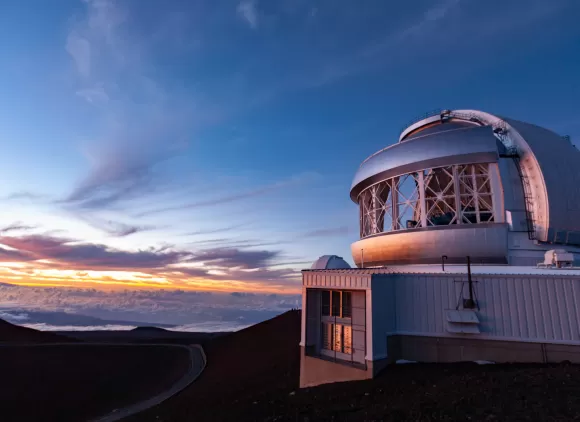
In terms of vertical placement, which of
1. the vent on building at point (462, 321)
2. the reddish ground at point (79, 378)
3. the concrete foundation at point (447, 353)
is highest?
the vent on building at point (462, 321)

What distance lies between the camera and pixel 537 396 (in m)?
8.00

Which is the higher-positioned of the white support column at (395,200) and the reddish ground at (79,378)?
the white support column at (395,200)

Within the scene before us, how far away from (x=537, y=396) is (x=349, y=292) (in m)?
8.03

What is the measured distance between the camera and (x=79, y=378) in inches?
1118

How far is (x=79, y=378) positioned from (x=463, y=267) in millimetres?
31912

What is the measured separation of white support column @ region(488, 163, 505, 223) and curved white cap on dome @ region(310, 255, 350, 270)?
30.4 ft

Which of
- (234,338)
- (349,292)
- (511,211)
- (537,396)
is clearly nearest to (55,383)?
(234,338)

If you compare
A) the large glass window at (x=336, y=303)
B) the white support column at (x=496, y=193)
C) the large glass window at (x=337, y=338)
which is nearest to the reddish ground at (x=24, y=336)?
the large glass window at (x=337, y=338)

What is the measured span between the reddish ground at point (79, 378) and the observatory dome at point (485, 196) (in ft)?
69.9

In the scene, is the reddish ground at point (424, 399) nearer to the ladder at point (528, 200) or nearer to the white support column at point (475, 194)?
the ladder at point (528, 200)

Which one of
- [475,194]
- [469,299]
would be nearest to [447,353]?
[469,299]

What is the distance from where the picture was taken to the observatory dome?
1605 centimetres

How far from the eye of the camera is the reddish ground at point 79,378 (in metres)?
22.2

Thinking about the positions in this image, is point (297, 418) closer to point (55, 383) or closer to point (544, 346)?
point (544, 346)
